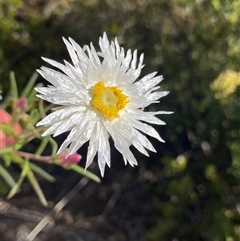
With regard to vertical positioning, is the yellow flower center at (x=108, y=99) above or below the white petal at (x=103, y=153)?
above

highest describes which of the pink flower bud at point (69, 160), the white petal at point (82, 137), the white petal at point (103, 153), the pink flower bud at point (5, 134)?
the pink flower bud at point (5, 134)

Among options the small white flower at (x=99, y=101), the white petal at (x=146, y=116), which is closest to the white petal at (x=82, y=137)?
the small white flower at (x=99, y=101)

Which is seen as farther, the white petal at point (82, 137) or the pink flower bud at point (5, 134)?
the pink flower bud at point (5, 134)

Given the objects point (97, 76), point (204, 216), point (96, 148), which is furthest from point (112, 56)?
point (204, 216)

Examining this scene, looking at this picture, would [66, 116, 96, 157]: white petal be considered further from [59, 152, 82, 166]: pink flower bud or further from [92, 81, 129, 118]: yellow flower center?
[59, 152, 82, 166]: pink flower bud

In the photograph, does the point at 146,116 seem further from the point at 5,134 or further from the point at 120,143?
the point at 5,134

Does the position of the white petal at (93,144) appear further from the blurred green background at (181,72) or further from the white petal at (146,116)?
the blurred green background at (181,72)
